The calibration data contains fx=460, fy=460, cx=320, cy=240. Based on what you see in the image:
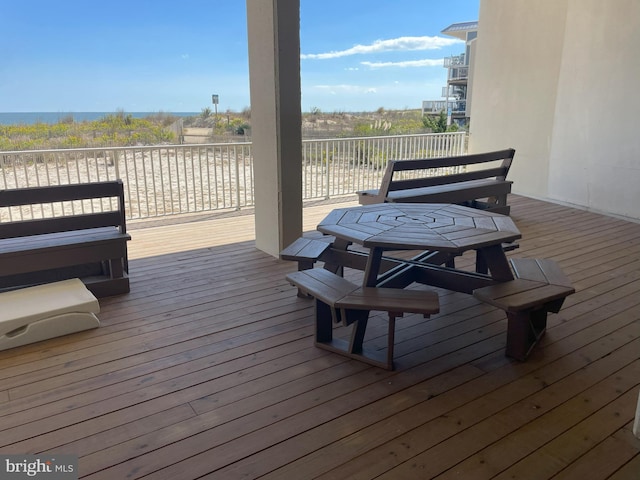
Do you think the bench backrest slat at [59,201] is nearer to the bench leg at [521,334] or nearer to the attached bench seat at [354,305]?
the attached bench seat at [354,305]

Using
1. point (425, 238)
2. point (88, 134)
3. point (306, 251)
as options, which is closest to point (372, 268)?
point (425, 238)

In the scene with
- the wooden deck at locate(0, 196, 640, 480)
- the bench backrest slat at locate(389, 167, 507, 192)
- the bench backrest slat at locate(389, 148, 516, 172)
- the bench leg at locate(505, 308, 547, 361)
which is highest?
the bench backrest slat at locate(389, 148, 516, 172)

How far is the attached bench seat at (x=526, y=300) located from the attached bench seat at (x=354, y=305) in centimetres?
35

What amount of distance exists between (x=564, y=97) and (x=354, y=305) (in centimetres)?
558

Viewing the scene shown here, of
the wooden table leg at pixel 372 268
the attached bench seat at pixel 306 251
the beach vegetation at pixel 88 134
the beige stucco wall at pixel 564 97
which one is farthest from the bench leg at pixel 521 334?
the beach vegetation at pixel 88 134

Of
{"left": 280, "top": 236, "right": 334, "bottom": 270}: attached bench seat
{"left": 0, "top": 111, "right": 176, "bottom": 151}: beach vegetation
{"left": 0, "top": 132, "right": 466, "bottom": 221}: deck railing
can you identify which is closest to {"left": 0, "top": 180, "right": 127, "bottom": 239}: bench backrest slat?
{"left": 280, "top": 236, "right": 334, "bottom": 270}: attached bench seat

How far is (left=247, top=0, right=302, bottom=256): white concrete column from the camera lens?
150 inches

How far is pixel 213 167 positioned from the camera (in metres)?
6.17

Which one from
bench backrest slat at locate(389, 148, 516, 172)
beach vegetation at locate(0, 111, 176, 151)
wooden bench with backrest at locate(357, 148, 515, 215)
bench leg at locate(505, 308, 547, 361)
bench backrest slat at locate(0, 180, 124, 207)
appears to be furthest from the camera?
beach vegetation at locate(0, 111, 176, 151)

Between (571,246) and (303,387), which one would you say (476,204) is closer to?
(571,246)

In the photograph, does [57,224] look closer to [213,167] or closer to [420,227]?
[420,227]

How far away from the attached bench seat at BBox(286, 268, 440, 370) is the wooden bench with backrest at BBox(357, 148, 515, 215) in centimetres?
212

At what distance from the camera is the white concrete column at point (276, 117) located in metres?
3.81

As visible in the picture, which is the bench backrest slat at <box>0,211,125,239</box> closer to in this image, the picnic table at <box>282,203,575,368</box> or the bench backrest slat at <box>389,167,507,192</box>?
the picnic table at <box>282,203,575,368</box>
